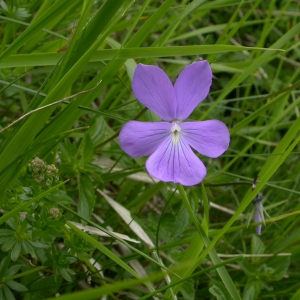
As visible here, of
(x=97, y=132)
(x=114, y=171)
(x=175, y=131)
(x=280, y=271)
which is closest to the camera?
(x=175, y=131)

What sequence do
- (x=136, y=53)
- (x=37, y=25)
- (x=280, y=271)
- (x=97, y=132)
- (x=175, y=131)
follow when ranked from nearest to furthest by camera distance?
(x=37, y=25), (x=136, y=53), (x=175, y=131), (x=97, y=132), (x=280, y=271)

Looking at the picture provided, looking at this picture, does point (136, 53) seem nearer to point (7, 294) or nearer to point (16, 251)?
point (16, 251)

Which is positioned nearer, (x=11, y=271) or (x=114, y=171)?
(x=11, y=271)

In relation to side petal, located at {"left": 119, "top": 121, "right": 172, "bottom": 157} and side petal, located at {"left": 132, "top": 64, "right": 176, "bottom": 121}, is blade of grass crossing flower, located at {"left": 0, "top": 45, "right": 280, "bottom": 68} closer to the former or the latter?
side petal, located at {"left": 132, "top": 64, "right": 176, "bottom": 121}

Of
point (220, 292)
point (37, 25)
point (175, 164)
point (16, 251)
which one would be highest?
point (37, 25)

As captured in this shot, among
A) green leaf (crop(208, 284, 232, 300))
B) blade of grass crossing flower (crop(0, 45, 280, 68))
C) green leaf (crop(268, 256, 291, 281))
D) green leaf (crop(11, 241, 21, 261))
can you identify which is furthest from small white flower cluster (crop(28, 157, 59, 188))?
green leaf (crop(268, 256, 291, 281))

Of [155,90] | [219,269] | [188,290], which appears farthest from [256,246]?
[155,90]

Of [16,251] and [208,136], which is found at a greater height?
[208,136]
